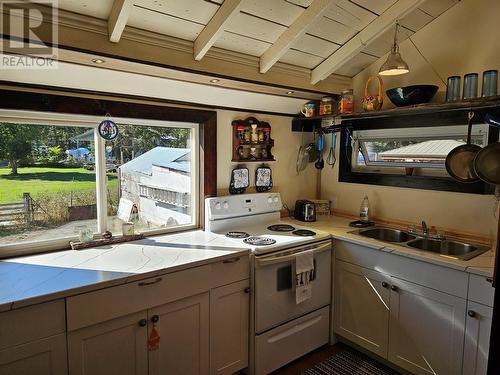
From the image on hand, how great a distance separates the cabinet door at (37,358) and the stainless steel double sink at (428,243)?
196 cm

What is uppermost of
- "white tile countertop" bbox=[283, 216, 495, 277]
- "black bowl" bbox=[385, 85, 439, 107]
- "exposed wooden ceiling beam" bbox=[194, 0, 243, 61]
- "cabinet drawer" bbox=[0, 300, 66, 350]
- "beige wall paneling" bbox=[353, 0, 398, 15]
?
"beige wall paneling" bbox=[353, 0, 398, 15]

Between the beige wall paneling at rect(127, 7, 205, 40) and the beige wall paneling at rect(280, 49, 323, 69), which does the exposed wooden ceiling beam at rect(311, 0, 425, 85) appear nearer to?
the beige wall paneling at rect(280, 49, 323, 69)

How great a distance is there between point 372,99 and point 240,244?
145cm

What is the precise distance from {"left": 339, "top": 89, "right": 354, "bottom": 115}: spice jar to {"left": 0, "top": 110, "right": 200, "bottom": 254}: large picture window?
118 cm

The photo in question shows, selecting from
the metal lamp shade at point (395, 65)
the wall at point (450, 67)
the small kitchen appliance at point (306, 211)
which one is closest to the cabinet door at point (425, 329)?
the wall at point (450, 67)

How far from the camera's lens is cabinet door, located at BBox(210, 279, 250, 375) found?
1930 mm

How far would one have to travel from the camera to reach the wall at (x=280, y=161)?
2.57 meters

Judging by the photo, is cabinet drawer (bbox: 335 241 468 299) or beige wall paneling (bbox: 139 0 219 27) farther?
cabinet drawer (bbox: 335 241 468 299)

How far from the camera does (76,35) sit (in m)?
1.45

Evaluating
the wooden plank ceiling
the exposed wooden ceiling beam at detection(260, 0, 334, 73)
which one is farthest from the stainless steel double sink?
the exposed wooden ceiling beam at detection(260, 0, 334, 73)

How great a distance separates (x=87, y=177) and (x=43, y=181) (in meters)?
0.25

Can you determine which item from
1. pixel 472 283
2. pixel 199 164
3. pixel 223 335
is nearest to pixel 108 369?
pixel 223 335

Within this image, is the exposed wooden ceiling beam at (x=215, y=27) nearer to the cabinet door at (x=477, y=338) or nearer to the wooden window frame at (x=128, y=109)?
the wooden window frame at (x=128, y=109)

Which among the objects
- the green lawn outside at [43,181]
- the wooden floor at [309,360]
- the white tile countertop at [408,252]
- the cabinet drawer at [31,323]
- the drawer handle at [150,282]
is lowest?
the wooden floor at [309,360]
